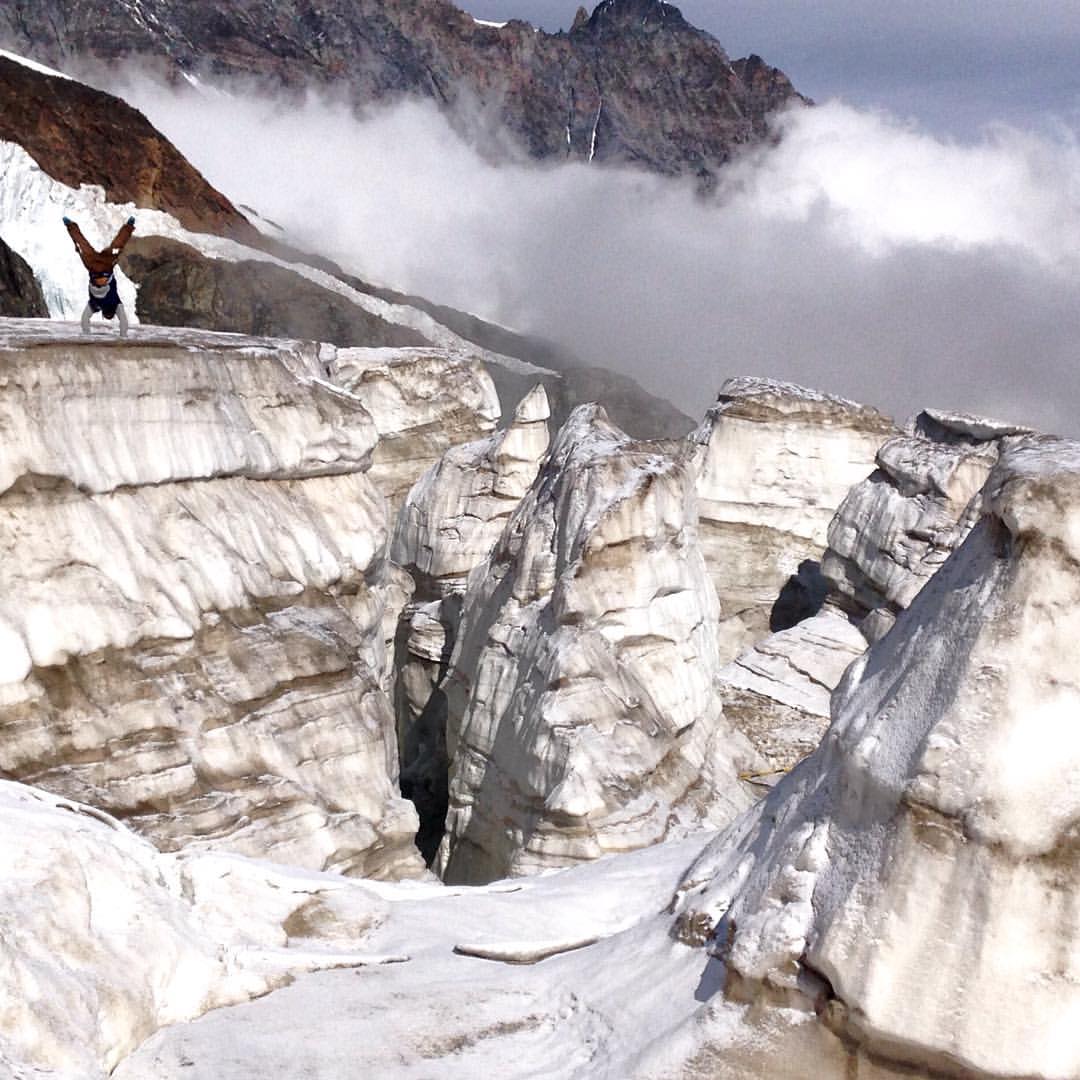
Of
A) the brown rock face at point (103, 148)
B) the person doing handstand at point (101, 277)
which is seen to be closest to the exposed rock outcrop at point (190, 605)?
the person doing handstand at point (101, 277)

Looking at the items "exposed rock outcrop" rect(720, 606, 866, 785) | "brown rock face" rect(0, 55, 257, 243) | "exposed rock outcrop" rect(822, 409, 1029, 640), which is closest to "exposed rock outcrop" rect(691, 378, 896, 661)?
"exposed rock outcrop" rect(822, 409, 1029, 640)

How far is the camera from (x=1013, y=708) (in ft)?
10.0

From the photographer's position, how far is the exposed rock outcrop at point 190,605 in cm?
614

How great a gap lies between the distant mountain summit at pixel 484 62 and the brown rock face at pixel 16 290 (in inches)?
1396

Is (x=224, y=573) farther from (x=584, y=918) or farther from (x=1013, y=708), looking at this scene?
(x=1013, y=708)

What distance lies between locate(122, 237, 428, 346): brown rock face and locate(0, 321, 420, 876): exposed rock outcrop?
72.5 feet

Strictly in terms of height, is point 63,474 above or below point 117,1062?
above

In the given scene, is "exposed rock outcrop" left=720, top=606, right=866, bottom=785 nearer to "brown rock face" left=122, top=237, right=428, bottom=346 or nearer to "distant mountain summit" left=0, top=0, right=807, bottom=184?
"brown rock face" left=122, top=237, right=428, bottom=346

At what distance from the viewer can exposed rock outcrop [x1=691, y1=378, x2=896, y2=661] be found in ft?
49.9

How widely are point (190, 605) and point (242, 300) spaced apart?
1016 inches

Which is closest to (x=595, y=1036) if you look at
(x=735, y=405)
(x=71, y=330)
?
(x=71, y=330)

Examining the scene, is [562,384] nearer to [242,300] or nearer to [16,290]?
[242,300]

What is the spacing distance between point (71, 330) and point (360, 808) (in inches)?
Answer: 145

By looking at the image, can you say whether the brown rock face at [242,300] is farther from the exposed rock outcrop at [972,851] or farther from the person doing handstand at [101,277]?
the exposed rock outcrop at [972,851]
